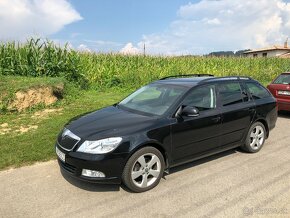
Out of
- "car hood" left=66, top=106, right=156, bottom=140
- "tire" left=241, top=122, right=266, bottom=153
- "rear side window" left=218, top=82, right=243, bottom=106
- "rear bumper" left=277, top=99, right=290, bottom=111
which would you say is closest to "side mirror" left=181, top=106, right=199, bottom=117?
"car hood" left=66, top=106, right=156, bottom=140

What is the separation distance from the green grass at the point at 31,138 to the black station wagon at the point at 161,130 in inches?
48.8

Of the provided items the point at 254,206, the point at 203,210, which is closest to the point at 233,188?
the point at 254,206

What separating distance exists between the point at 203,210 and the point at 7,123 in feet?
19.6

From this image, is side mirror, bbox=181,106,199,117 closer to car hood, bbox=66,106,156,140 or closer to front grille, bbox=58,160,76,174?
car hood, bbox=66,106,156,140

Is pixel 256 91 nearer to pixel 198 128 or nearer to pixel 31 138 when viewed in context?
Result: pixel 198 128

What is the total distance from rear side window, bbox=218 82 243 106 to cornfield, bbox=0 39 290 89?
29.9 feet

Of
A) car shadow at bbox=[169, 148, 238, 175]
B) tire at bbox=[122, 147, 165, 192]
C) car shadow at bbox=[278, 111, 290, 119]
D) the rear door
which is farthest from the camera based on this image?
car shadow at bbox=[278, 111, 290, 119]

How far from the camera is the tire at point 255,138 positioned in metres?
5.92

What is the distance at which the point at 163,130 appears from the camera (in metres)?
4.48

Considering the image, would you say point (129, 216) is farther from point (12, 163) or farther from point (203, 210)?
point (12, 163)

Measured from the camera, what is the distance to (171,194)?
422 cm

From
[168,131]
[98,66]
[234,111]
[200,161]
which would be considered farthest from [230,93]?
[98,66]

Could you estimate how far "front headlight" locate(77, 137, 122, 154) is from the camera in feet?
13.2

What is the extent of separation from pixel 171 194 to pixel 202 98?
5.99ft
